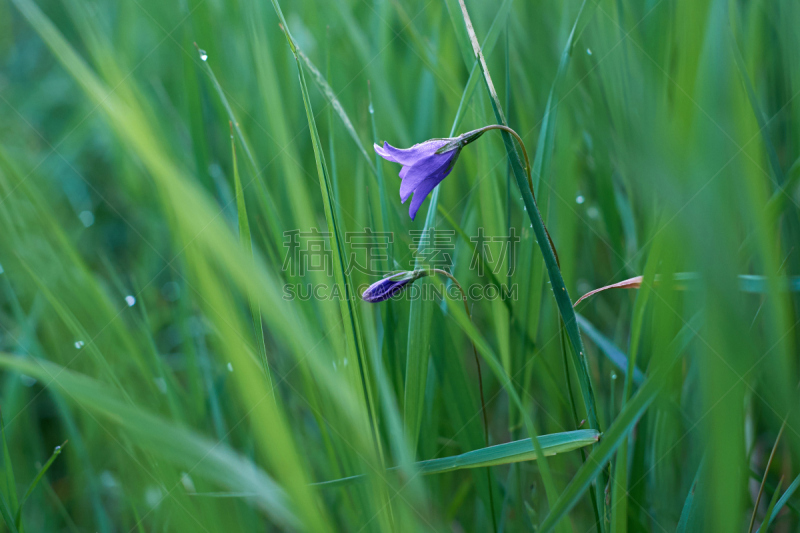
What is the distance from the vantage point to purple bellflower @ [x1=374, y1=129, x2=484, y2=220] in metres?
0.64

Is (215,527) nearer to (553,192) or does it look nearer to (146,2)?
(553,192)

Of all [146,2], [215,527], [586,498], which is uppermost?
[146,2]

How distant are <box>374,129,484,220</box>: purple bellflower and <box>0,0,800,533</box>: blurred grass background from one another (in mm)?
47

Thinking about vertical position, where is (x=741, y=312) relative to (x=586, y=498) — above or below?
above

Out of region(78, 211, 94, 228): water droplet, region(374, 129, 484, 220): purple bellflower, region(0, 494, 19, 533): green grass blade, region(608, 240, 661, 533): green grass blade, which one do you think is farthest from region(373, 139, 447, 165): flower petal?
region(78, 211, 94, 228): water droplet

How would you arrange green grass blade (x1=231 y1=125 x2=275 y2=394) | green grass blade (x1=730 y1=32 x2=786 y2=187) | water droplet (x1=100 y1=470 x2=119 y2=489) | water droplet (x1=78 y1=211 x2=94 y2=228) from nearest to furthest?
1. green grass blade (x1=231 y1=125 x2=275 y2=394)
2. green grass blade (x1=730 y1=32 x2=786 y2=187)
3. water droplet (x1=100 y1=470 x2=119 y2=489)
4. water droplet (x1=78 y1=211 x2=94 y2=228)

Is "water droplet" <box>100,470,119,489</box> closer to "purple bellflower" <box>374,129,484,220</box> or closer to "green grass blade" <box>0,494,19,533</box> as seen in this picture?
"green grass blade" <box>0,494,19,533</box>

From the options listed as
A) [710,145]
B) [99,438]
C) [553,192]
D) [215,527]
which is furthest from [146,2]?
[710,145]

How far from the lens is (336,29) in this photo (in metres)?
1.26

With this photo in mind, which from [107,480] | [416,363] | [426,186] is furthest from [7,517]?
[426,186]

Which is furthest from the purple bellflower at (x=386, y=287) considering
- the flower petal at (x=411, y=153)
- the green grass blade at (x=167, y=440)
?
the green grass blade at (x=167, y=440)

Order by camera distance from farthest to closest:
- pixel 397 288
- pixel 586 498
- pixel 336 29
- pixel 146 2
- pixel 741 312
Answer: pixel 146 2 → pixel 336 29 → pixel 586 498 → pixel 397 288 → pixel 741 312

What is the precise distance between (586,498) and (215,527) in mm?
→ 574

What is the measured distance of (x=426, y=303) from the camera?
58 centimetres
